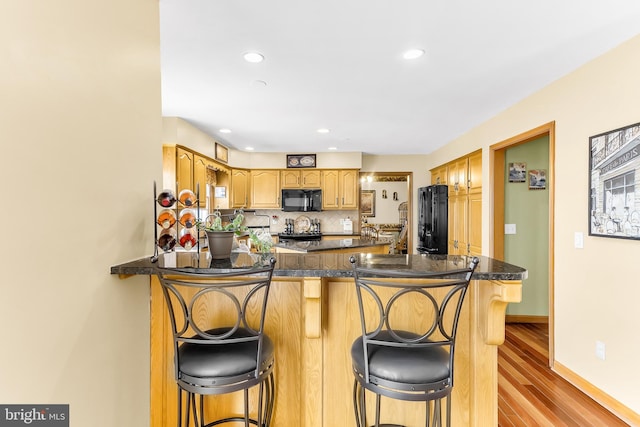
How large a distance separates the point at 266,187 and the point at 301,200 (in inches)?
28.4

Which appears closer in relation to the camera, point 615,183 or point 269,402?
point 269,402

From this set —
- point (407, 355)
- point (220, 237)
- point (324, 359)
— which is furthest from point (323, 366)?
point (220, 237)

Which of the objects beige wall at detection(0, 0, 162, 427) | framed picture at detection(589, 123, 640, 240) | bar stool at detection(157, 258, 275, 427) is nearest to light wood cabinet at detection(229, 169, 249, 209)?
beige wall at detection(0, 0, 162, 427)

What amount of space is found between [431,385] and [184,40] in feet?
8.00

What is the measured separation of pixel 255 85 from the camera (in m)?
2.86

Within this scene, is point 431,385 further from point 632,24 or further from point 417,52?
point 632,24

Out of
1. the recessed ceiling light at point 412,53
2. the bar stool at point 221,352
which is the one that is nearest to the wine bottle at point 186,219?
the bar stool at point 221,352

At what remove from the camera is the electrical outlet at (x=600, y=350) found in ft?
7.51

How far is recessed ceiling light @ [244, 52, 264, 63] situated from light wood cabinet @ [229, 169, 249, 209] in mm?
3537

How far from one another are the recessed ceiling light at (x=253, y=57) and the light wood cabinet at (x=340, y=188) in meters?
3.59

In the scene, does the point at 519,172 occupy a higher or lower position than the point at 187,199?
higher

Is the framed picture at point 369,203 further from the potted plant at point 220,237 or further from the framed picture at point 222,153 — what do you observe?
the potted plant at point 220,237

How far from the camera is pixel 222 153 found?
5.23 metres

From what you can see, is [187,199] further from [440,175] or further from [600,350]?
[440,175]
